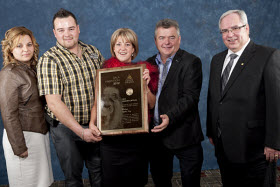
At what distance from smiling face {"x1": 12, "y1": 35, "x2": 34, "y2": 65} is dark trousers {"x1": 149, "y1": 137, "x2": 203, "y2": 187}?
1448 mm

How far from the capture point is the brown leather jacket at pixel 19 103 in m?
2.36

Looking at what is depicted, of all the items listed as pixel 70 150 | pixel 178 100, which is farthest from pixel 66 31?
pixel 178 100

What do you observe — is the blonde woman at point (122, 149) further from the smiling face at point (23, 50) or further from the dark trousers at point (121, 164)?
the smiling face at point (23, 50)

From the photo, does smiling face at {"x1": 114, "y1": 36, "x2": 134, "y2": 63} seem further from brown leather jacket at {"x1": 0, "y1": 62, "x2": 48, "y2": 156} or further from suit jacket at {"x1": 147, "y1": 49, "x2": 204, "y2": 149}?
brown leather jacket at {"x1": 0, "y1": 62, "x2": 48, "y2": 156}

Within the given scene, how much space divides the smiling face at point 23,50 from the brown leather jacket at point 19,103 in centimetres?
6

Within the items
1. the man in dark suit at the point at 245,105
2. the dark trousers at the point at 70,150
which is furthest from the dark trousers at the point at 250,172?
the dark trousers at the point at 70,150

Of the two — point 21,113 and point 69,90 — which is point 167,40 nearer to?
point 69,90

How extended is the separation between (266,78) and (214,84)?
17.5 inches

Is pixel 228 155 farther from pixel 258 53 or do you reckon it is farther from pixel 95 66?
pixel 95 66

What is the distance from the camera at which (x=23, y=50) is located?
8.03 ft

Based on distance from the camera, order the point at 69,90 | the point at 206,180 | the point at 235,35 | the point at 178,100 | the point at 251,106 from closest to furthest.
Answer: the point at 251,106
the point at 235,35
the point at 69,90
the point at 178,100
the point at 206,180

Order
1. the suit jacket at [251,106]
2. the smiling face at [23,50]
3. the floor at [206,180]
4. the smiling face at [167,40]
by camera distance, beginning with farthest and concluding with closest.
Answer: the floor at [206,180] < the smiling face at [167,40] < the smiling face at [23,50] < the suit jacket at [251,106]

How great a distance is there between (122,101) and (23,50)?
1.03m

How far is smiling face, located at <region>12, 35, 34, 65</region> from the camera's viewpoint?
2.44m
